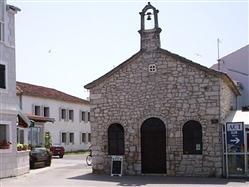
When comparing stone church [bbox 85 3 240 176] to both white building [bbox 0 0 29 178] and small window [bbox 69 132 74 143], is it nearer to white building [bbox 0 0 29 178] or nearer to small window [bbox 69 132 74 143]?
white building [bbox 0 0 29 178]

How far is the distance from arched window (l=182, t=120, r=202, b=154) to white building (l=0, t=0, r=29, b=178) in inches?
308

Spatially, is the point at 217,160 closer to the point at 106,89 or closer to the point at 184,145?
the point at 184,145

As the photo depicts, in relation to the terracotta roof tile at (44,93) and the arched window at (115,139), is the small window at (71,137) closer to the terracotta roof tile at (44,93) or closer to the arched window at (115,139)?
the terracotta roof tile at (44,93)

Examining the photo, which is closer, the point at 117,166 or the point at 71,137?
the point at 117,166

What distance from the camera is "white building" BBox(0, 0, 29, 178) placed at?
2121 cm

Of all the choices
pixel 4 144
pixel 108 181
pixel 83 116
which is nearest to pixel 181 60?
pixel 108 181

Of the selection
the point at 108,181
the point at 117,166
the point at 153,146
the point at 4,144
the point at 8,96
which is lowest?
the point at 108,181

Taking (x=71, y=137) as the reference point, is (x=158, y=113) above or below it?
above

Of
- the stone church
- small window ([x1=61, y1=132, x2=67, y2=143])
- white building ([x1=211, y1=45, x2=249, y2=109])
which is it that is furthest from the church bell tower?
small window ([x1=61, y1=132, x2=67, y2=143])

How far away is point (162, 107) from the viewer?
22438 mm

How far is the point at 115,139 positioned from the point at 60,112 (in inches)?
1101

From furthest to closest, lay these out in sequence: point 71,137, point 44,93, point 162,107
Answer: point 71,137 < point 44,93 < point 162,107

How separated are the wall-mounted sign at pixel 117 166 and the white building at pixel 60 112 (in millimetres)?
21239

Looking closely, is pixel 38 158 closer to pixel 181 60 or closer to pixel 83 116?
pixel 181 60
